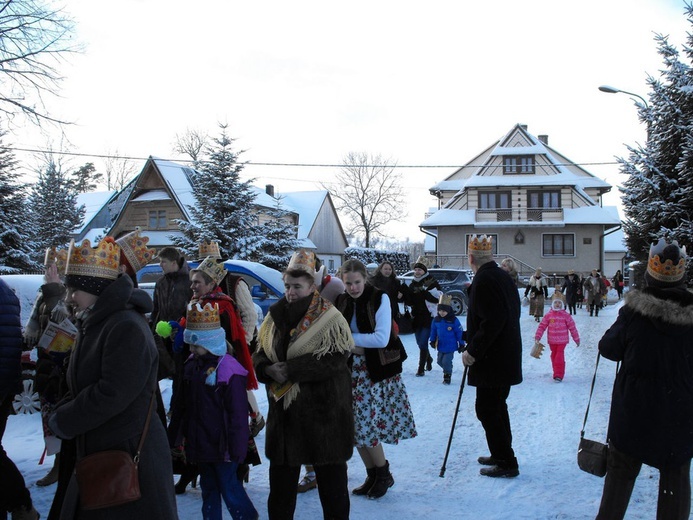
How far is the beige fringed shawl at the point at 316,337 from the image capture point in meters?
3.60

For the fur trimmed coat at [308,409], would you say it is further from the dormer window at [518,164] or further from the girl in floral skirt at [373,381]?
A: the dormer window at [518,164]

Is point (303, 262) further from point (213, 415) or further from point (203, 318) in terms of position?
point (213, 415)

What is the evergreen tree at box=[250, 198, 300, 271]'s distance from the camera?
2183 cm

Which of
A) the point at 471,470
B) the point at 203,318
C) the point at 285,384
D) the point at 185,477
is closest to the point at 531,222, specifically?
the point at 471,470

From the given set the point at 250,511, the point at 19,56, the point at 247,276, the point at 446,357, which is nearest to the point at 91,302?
the point at 250,511

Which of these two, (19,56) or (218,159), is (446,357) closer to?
(19,56)

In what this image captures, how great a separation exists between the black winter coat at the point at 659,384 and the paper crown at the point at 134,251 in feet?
10.3

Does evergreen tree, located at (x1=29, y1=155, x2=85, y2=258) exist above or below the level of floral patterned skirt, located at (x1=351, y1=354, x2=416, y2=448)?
above

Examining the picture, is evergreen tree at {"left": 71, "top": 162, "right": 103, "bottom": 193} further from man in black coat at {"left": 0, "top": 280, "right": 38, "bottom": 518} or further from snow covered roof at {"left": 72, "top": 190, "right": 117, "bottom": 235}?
man in black coat at {"left": 0, "top": 280, "right": 38, "bottom": 518}

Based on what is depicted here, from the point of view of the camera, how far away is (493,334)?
4.97 m

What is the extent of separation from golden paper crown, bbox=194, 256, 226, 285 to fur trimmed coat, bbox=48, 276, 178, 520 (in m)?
Result: 1.83

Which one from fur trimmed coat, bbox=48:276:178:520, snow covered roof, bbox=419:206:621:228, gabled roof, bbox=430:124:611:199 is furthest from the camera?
gabled roof, bbox=430:124:611:199

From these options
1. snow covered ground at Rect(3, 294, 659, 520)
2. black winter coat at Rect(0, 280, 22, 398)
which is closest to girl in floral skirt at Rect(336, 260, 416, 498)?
snow covered ground at Rect(3, 294, 659, 520)

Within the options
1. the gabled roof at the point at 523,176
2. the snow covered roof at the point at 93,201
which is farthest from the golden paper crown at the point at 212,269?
the snow covered roof at the point at 93,201
